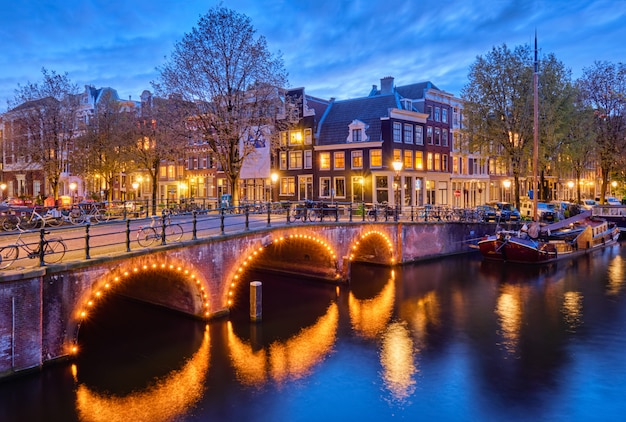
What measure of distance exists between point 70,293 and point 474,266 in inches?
1025

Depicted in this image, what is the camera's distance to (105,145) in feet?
137

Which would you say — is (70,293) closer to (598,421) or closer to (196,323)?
(196,323)

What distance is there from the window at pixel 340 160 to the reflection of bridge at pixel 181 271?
13794 millimetres

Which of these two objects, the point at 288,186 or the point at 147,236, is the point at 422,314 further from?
the point at 288,186

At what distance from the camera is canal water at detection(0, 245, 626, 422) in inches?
479

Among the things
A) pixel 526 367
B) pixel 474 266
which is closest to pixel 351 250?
pixel 474 266

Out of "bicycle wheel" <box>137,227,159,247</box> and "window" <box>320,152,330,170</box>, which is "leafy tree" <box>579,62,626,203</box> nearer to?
"window" <box>320,152,330,170</box>

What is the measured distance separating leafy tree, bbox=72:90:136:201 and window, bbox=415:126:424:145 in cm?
2657

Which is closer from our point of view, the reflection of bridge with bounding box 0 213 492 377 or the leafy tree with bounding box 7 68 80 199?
the reflection of bridge with bounding box 0 213 492 377

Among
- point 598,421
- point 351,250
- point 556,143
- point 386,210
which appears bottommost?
point 598,421

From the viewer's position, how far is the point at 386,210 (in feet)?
103

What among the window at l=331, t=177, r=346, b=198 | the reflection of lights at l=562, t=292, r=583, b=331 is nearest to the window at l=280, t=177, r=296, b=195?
the window at l=331, t=177, r=346, b=198

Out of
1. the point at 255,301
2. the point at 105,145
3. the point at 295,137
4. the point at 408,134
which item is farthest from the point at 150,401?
the point at 295,137

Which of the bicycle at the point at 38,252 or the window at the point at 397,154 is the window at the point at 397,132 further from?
the bicycle at the point at 38,252
